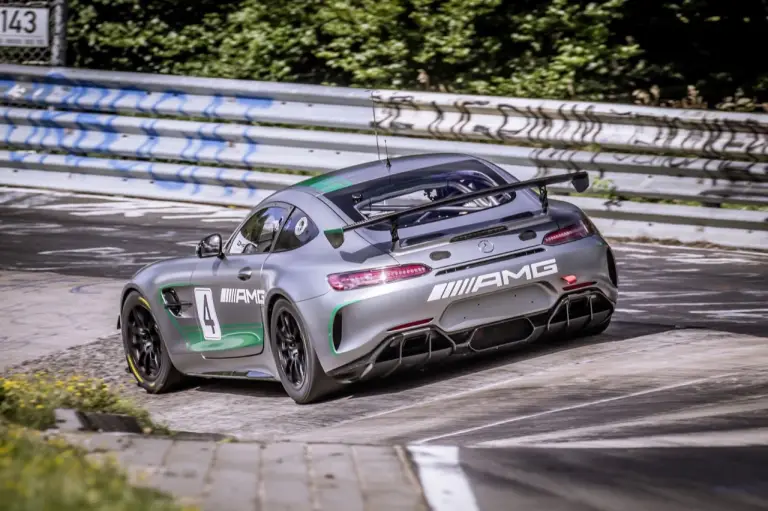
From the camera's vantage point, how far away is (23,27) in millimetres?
17594

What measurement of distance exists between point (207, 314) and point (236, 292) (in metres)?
0.46

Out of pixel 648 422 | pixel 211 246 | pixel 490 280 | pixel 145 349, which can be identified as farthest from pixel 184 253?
pixel 648 422

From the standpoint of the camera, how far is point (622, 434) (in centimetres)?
643

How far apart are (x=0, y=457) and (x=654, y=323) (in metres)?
5.75

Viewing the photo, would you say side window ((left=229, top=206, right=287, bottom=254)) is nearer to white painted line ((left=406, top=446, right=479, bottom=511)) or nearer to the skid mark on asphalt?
the skid mark on asphalt

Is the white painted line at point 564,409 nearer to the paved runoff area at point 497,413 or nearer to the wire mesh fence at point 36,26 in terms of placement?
the paved runoff area at point 497,413

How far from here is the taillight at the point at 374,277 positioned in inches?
318

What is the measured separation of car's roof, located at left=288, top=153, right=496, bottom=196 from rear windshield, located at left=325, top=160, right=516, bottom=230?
6 centimetres

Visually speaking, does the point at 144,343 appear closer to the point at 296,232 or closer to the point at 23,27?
the point at 296,232

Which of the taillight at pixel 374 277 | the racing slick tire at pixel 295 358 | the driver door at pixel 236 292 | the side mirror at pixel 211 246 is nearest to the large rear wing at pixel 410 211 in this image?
the taillight at pixel 374 277

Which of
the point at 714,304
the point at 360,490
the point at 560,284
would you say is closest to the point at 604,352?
the point at 560,284

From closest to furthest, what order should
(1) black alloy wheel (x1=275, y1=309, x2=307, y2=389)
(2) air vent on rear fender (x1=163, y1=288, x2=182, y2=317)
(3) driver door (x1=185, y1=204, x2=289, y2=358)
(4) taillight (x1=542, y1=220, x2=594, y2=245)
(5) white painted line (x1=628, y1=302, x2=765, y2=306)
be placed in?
(1) black alloy wheel (x1=275, y1=309, x2=307, y2=389) → (4) taillight (x1=542, y1=220, x2=594, y2=245) → (3) driver door (x1=185, y1=204, x2=289, y2=358) → (2) air vent on rear fender (x1=163, y1=288, x2=182, y2=317) → (5) white painted line (x1=628, y1=302, x2=765, y2=306)

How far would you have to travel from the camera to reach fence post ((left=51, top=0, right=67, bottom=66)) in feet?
57.4

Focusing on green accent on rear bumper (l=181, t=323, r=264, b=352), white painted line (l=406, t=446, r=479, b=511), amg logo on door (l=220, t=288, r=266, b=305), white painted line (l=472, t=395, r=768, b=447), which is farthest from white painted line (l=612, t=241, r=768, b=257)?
white painted line (l=406, t=446, r=479, b=511)
